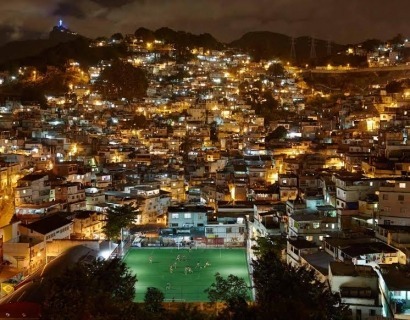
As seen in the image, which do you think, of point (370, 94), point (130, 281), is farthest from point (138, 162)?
point (370, 94)

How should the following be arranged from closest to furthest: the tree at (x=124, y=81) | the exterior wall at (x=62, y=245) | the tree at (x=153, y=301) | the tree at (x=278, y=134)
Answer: the tree at (x=153, y=301)
the exterior wall at (x=62, y=245)
the tree at (x=278, y=134)
the tree at (x=124, y=81)

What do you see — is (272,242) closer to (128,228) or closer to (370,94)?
(128,228)

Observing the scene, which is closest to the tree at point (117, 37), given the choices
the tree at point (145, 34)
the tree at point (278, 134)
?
the tree at point (145, 34)

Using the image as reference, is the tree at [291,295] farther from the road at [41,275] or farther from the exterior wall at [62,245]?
the exterior wall at [62,245]

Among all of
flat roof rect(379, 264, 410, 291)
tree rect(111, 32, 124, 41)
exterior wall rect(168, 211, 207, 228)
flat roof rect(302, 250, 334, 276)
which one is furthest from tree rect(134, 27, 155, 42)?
flat roof rect(379, 264, 410, 291)

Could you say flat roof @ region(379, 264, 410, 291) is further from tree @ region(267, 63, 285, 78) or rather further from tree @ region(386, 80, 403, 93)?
tree @ region(267, 63, 285, 78)

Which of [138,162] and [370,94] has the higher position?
[370,94]
